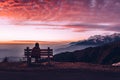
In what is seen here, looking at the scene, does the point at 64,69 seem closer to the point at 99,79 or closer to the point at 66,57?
the point at 99,79

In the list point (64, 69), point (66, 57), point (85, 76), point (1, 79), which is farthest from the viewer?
point (66, 57)

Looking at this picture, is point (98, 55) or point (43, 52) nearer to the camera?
point (43, 52)

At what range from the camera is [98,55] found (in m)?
48.4

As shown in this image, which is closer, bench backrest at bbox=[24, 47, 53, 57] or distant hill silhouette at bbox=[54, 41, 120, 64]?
bench backrest at bbox=[24, 47, 53, 57]

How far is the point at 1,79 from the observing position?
961 inches

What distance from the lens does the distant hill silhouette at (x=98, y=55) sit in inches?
1802

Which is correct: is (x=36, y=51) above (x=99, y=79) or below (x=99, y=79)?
above

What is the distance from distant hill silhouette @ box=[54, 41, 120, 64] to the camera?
150 feet

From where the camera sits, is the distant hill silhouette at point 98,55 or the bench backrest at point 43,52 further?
the distant hill silhouette at point 98,55

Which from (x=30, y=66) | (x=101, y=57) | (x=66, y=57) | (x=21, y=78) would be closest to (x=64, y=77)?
(x=21, y=78)

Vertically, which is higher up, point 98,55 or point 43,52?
point 43,52

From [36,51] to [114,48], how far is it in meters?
15.2

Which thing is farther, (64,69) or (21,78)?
(64,69)

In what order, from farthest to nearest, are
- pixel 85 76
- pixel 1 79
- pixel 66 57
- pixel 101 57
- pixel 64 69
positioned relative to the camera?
pixel 66 57
pixel 101 57
pixel 64 69
pixel 85 76
pixel 1 79
